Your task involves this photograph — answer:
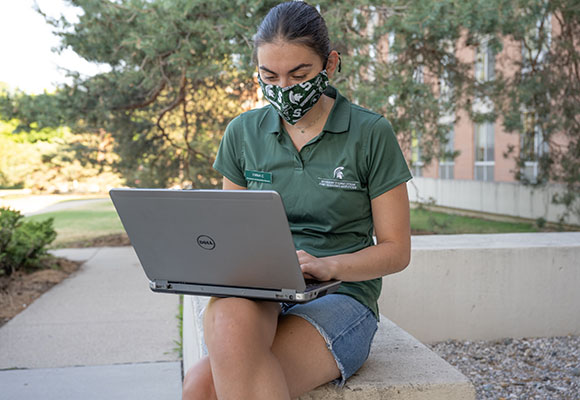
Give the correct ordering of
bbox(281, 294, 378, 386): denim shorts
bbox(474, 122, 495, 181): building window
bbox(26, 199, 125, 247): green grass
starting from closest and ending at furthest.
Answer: bbox(281, 294, 378, 386): denim shorts
bbox(26, 199, 125, 247): green grass
bbox(474, 122, 495, 181): building window

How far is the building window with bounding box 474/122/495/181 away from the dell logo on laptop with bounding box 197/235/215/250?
18.1 metres

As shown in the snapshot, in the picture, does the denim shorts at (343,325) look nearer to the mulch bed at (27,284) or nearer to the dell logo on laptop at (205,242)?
the dell logo on laptop at (205,242)

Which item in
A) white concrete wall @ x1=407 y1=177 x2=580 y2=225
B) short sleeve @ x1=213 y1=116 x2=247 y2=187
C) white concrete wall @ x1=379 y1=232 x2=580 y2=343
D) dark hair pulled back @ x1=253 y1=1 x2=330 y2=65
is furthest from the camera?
white concrete wall @ x1=407 y1=177 x2=580 y2=225

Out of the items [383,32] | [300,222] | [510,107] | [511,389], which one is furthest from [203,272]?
[510,107]

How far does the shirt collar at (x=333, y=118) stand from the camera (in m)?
2.32

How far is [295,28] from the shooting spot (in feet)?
7.22

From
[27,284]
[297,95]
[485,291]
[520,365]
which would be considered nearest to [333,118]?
[297,95]

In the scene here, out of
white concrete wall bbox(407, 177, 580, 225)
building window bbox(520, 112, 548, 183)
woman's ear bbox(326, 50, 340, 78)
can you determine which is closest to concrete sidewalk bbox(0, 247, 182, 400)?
woman's ear bbox(326, 50, 340, 78)

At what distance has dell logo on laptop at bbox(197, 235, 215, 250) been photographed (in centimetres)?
183

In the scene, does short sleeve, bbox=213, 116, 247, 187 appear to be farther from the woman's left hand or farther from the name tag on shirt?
the woman's left hand

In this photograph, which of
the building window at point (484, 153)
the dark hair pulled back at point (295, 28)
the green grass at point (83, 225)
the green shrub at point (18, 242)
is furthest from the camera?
the building window at point (484, 153)

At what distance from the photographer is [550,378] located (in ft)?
13.3

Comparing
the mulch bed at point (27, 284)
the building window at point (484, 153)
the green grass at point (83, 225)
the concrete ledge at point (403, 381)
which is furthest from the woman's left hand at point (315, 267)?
the building window at point (484, 153)

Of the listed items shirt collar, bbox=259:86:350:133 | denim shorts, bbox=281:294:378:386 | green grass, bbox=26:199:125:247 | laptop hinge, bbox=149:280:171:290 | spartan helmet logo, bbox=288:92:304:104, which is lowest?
green grass, bbox=26:199:125:247
